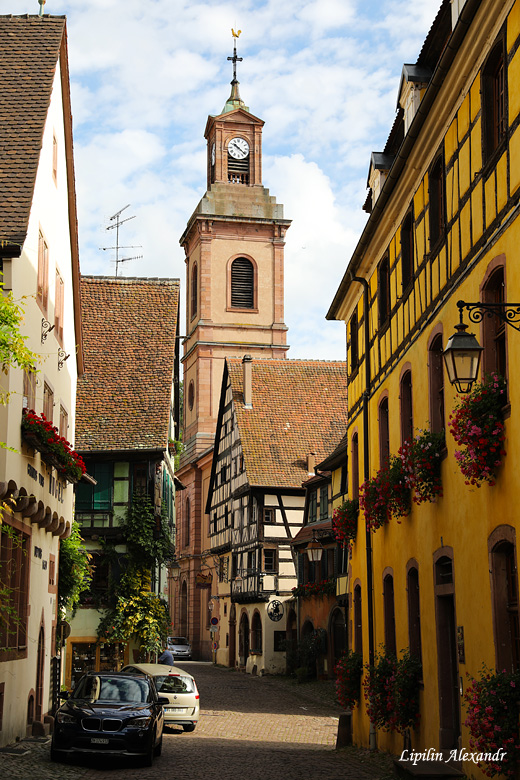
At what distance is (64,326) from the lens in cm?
2106

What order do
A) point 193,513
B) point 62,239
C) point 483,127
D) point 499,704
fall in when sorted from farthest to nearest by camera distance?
1. point 193,513
2. point 62,239
3. point 483,127
4. point 499,704

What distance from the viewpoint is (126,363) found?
3184 centimetres

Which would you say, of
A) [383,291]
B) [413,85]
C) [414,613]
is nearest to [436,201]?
[413,85]

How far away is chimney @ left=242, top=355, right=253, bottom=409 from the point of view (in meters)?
45.9

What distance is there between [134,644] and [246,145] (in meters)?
46.1

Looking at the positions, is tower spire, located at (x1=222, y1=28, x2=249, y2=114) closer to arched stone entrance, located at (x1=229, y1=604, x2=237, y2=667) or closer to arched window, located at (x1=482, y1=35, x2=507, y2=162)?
arched stone entrance, located at (x1=229, y1=604, x2=237, y2=667)

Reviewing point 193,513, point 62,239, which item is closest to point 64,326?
point 62,239

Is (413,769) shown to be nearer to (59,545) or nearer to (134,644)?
(59,545)

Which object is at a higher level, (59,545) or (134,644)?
(59,545)

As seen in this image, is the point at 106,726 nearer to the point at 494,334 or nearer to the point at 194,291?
the point at 494,334

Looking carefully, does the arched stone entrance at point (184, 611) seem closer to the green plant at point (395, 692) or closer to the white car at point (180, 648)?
the white car at point (180, 648)

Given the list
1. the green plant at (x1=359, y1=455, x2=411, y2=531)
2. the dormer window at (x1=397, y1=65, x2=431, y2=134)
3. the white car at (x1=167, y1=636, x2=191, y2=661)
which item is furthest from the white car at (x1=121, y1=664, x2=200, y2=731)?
the white car at (x1=167, y1=636, x2=191, y2=661)

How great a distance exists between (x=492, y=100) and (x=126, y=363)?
71.6ft

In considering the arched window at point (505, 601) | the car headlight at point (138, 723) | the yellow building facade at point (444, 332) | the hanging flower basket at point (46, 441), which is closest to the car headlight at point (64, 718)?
the car headlight at point (138, 723)
